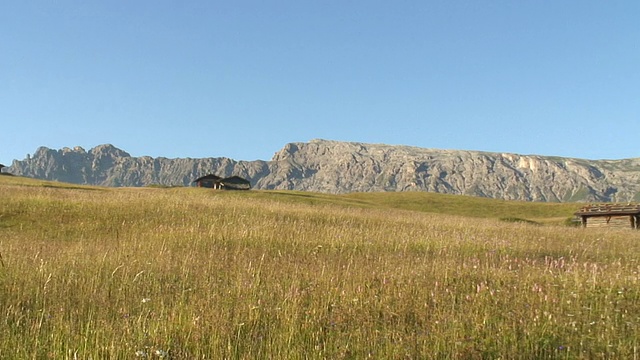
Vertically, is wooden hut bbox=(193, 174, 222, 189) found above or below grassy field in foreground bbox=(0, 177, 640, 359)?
above

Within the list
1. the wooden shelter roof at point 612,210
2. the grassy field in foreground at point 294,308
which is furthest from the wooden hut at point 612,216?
the grassy field in foreground at point 294,308

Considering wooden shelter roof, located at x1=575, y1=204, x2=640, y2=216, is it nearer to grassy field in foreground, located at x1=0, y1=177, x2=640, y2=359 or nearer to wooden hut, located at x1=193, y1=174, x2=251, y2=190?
grassy field in foreground, located at x1=0, y1=177, x2=640, y2=359

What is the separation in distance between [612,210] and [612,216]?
109 centimetres

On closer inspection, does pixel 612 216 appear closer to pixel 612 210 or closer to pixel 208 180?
pixel 612 210

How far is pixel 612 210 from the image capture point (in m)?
38.6

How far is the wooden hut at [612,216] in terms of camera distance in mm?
37938

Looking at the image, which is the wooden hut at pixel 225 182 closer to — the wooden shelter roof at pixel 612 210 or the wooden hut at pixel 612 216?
the wooden hut at pixel 612 216

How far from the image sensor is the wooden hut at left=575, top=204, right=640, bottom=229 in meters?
37.9

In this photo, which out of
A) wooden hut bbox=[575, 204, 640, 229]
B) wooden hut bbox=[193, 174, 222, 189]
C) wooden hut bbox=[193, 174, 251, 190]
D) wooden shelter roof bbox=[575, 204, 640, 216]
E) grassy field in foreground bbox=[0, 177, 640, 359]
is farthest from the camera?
wooden hut bbox=[193, 174, 222, 189]

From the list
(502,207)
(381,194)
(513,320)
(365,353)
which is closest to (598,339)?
(513,320)

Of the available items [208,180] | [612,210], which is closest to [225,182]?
[208,180]

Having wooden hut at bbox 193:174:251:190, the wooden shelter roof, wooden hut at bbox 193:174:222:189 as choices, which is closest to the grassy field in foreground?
the wooden shelter roof

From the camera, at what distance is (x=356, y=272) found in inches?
311

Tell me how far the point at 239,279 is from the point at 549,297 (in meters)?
4.40
